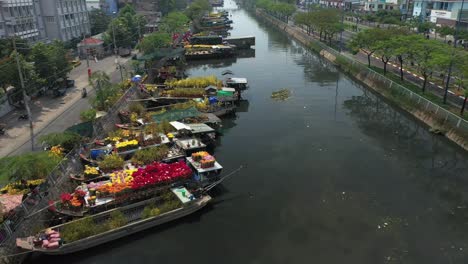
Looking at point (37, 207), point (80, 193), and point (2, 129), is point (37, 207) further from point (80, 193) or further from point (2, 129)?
point (2, 129)

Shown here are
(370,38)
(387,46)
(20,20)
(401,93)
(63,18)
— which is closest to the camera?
(401,93)

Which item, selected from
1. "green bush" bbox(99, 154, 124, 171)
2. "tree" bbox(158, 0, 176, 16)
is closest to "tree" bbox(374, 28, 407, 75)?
"green bush" bbox(99, 154, 124, 171)

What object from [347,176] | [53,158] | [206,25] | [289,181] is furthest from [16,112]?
[206,25]

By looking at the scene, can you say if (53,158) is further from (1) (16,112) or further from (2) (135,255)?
(1) (16,112)

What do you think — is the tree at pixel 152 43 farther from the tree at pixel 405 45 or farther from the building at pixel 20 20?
the tree at pixel 405 45

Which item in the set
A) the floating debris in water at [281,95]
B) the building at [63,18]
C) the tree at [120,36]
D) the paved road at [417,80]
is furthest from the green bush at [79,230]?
the tree at [120,36]

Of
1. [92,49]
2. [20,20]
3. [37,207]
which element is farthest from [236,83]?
[20,20]
